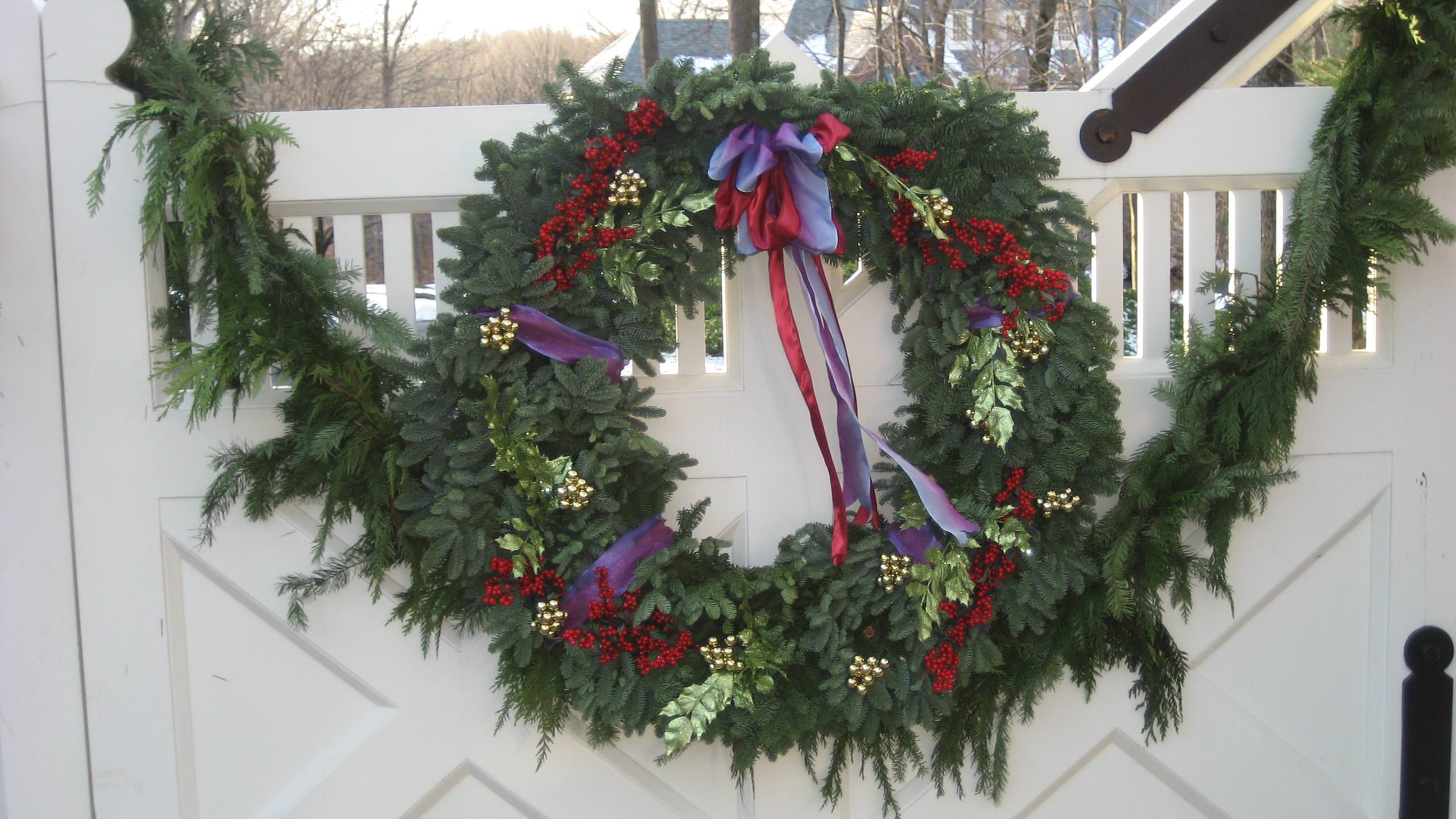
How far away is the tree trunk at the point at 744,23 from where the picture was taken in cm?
436

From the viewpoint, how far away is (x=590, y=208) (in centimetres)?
163

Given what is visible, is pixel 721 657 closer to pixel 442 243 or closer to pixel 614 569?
pixel 614 569

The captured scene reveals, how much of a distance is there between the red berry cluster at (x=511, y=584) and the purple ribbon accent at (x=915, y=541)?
0.55 m

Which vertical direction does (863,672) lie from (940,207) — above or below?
below

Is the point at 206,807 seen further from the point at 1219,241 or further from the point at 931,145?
the point at 1219,241

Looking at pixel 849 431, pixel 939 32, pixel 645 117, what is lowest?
pixel 849 431

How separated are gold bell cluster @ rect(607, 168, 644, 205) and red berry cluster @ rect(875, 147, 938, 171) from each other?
39 centimetres

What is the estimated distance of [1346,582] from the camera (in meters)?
1.96

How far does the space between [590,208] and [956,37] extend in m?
5.53

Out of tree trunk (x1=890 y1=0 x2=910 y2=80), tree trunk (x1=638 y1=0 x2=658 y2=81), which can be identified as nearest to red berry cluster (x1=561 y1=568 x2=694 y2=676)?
tree trunk (x1=638 y1=0 x2=658 y2=81)

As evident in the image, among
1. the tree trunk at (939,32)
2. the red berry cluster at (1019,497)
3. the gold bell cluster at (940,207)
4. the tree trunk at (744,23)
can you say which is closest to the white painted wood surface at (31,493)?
the gold bell cluster at (940,207)

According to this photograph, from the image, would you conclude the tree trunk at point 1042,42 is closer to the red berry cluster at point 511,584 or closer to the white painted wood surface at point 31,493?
the red berry cluster at point 511,584

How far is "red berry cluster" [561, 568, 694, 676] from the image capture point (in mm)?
1647

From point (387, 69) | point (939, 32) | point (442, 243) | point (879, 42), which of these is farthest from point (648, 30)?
point (387, 69)
